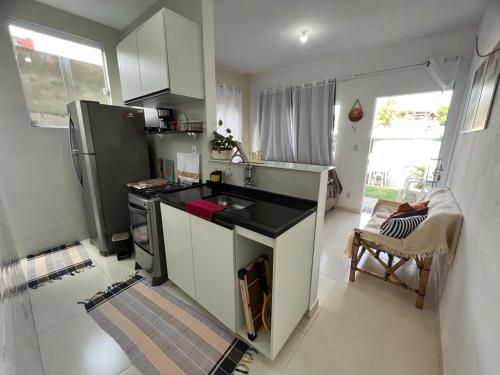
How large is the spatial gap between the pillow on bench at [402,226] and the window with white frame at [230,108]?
3229 millimetres

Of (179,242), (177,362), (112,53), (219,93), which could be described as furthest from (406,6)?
(177,362)

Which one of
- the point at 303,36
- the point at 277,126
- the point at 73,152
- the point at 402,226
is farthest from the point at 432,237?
the point at 73,152

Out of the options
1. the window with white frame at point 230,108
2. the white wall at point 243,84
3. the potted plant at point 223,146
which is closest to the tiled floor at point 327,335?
the potted plant at point 223,146

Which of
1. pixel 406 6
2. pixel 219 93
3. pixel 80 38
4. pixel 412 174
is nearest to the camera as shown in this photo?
pixel 406 6

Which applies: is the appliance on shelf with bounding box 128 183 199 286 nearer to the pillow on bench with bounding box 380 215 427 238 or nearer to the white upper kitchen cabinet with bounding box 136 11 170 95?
the white upper kitchen cabinet with bounding box 136 11 170 95

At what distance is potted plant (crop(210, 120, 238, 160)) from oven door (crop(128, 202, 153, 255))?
0.80 metres

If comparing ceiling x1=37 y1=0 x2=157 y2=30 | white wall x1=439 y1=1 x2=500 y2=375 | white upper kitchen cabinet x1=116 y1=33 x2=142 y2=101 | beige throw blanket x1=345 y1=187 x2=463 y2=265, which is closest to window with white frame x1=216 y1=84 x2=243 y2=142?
→ ceiling x1=37 y1=0 x2=157 y2=30

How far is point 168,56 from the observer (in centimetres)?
164

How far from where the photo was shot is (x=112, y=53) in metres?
2.56

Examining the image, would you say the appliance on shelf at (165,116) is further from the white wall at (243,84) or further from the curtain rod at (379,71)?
the curtain rod at (379,71)

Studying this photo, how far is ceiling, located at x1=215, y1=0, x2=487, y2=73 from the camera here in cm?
211

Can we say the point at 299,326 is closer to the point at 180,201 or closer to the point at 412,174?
the point at 180,201

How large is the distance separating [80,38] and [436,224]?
13.2 feet

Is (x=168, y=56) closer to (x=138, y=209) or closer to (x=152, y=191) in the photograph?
(x=152, y=191)
